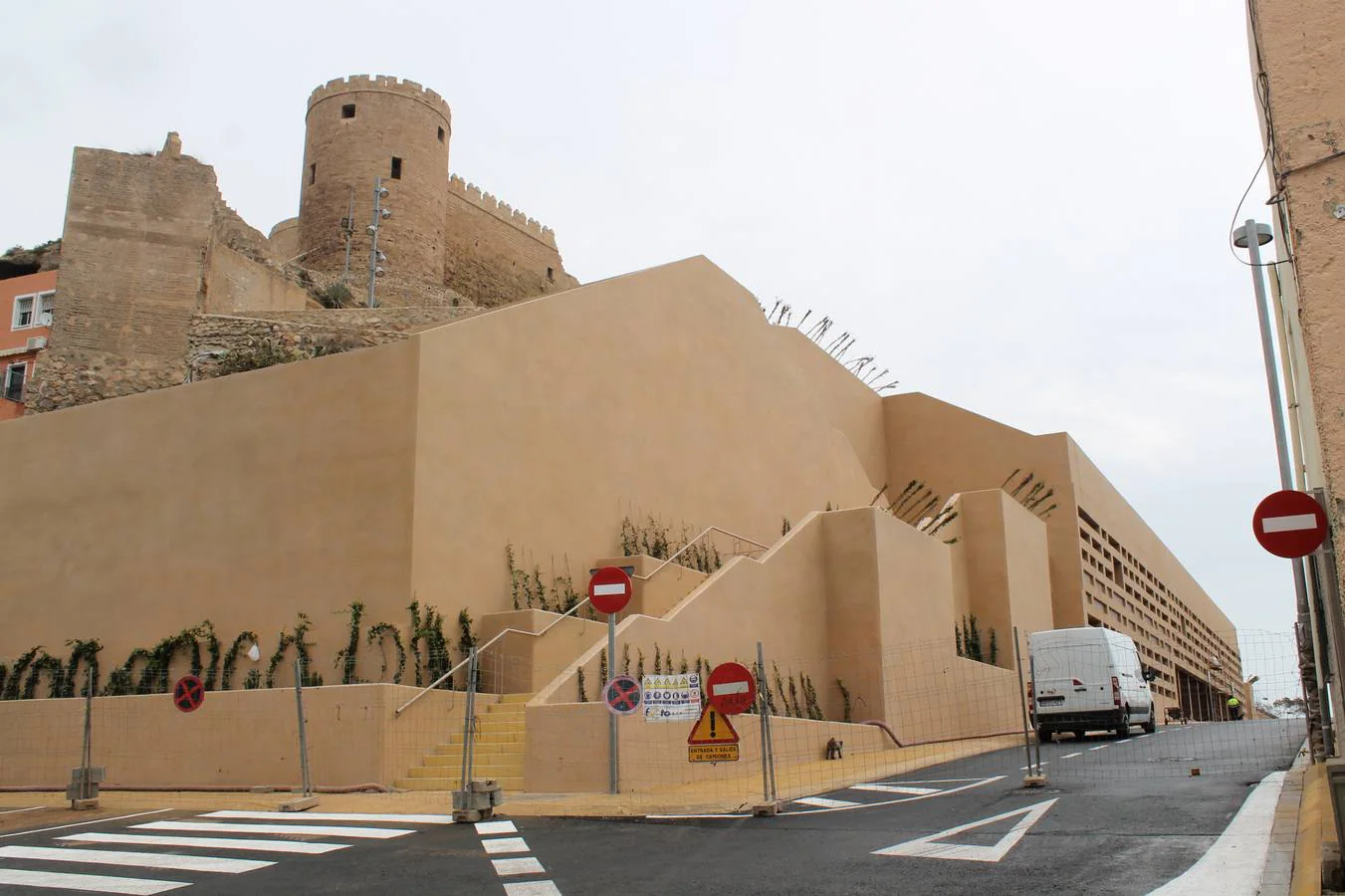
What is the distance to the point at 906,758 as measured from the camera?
17.2 m

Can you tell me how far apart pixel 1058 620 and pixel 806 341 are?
1012 cm

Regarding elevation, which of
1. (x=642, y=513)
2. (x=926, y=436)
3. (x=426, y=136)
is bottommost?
(x=642, y=513)

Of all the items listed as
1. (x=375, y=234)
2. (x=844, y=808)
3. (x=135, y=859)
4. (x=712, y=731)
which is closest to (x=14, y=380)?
(x=375, y=234)

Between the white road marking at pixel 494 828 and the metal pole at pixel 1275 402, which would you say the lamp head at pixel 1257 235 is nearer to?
the metal pole at pixel 1275 402

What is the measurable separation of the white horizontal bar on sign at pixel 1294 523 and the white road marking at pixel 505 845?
557 cm

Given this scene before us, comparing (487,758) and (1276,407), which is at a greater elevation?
(1276,407)

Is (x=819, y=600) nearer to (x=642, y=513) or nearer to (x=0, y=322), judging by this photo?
(x=642, y=513)

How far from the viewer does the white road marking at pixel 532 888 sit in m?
7.11

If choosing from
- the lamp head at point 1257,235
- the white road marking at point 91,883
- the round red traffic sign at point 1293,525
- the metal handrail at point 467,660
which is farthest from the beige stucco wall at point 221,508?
the round red traffic sign at point 1293,525

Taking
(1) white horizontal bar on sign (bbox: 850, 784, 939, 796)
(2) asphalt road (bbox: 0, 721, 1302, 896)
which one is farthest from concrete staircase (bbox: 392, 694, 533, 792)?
(1) white horizontal bar on sign (bbox: 850, 784, 939, 796)

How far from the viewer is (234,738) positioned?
14.9 meters

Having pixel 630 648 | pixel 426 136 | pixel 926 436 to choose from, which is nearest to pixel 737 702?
pixel 630 648

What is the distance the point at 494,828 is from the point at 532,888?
9.86 feet

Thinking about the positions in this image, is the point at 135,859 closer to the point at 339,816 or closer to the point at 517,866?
the point at 339,816
